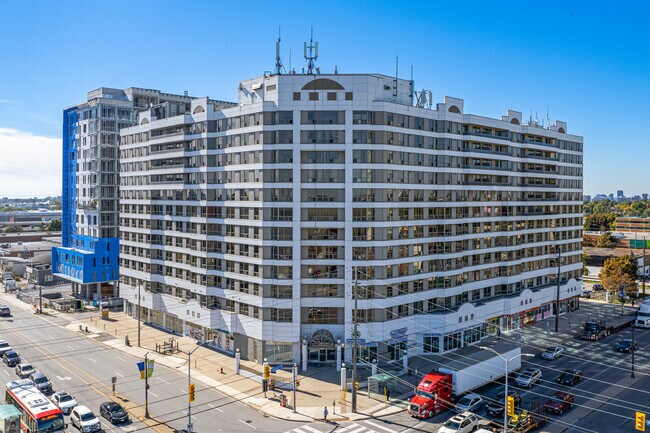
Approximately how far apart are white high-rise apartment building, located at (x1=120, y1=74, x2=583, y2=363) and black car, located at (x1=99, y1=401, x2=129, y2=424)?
784 inches

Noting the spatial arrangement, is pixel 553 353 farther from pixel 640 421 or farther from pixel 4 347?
pixel 4 347

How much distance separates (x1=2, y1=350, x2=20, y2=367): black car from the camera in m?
63.3

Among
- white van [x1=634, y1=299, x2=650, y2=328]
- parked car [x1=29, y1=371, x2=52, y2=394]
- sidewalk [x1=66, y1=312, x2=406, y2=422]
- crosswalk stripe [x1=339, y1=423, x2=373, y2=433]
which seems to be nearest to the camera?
crosswalk stripe [x1=339, y1=423, x2=373, y2=433]

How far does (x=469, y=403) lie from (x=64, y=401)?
129ft

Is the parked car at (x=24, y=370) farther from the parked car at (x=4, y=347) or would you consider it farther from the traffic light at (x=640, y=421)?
the traffic light at (x=640, y=421)

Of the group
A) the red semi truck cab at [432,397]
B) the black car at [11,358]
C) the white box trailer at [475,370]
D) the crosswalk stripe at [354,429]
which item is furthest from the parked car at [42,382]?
the white box trailer at [475,370]

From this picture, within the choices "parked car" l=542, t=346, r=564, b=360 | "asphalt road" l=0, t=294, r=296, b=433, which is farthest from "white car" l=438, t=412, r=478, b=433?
"parked car" l=542, t=346, r=564, b=360

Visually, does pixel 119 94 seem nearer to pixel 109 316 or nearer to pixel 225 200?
pixel 109 316

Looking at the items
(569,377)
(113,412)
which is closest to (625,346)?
(569,377)

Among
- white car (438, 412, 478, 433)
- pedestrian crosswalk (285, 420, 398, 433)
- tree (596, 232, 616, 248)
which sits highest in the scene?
tree (596, 232, 616, 248)

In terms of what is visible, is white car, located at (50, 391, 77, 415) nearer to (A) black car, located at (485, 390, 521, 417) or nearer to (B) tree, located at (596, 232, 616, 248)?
(A) black car, located at (485, 390, 521, 417)

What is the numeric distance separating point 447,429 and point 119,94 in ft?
321

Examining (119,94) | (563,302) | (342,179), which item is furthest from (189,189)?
(563,302)

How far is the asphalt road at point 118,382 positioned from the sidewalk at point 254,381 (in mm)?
1464
